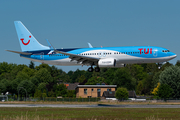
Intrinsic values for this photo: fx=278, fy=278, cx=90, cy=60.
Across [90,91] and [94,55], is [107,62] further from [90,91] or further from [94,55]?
[90,91]

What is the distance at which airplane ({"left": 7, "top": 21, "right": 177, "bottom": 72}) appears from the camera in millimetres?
50844

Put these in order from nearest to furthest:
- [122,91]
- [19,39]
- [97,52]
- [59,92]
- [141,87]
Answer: [97,52], [19,39], [122,91], [59,92], [141,87]

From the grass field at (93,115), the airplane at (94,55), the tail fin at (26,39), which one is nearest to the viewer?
the grass field at (93,115)

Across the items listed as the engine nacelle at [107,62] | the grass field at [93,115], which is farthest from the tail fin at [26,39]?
the grass field at [93,115]

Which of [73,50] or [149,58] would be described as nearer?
[149,58]

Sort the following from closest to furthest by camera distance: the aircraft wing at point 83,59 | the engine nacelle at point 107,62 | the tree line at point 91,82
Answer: the engine nacelle at point 107,62 < the aircraft wing at point 83,59 < the tree line at point 91,82

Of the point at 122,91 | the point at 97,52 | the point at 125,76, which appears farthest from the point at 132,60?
the point at 125,76

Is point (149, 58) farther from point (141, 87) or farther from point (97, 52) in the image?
point (141, 87)

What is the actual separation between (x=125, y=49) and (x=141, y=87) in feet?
350

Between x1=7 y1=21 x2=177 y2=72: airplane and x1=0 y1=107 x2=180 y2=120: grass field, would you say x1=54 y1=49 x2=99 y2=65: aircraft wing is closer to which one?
x1=7 y1=21 x2=177 y2=72: airplane

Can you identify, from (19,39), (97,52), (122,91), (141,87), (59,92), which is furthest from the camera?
(141,87)

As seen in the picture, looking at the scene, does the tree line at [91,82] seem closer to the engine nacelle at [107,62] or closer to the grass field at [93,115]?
the engine nacelle at [107,62]

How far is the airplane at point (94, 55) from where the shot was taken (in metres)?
50.8

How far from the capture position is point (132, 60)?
5166cm
